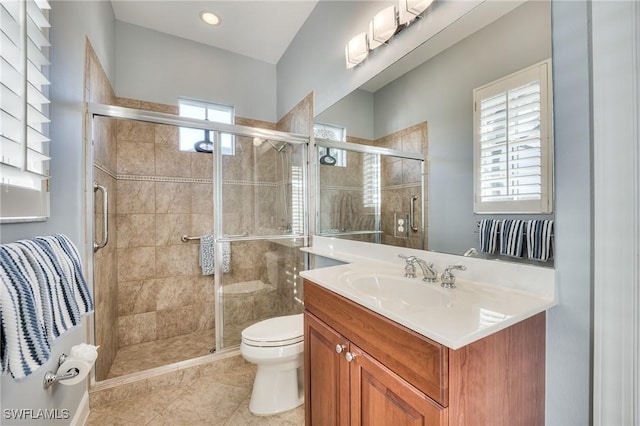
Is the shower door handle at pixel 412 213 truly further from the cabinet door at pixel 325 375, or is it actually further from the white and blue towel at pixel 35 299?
the white and blue towel at pixel 35 299

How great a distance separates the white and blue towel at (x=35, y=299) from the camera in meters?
0.60

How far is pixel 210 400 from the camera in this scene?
1670 millimetres

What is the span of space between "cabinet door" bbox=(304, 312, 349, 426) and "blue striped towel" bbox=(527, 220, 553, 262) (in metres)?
0.75

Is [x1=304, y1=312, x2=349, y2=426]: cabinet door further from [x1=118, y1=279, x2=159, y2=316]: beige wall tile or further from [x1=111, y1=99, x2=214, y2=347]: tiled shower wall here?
[x1=118, y1=279, x2=159, y2=316]: beige wall tile

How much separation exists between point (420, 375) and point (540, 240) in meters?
0.64

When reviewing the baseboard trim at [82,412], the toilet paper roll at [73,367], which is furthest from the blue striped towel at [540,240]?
the baseboard trim at [82,412]

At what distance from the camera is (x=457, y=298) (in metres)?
0.92

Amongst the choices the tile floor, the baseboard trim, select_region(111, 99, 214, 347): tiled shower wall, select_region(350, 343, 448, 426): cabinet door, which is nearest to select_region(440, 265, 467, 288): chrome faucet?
select_region(350, 343, 448, 426): cabinet door

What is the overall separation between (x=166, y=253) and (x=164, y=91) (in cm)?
160

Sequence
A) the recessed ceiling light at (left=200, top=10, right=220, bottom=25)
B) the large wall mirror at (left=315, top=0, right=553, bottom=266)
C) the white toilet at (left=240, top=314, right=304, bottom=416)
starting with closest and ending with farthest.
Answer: the large wall mirror at (left=315, top=0, right=553, bottom=266), the white toilet at (left=240, top=314, right=304, bottom=416), the recessed ceiling light at (left=200, top=10, right=220, bottom=25)

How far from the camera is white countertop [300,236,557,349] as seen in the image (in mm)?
686

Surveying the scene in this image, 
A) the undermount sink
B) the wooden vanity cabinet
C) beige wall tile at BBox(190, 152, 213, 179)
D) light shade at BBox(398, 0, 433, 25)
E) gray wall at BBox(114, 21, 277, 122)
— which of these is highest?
gray wall at BBox(114, 21, 277, 122)

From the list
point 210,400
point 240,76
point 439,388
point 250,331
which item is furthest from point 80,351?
point 240,76

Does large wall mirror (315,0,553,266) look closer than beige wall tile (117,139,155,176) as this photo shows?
Yes
